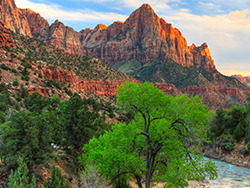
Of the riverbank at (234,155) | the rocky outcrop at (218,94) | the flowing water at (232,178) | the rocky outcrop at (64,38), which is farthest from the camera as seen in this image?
the rocky outcrop at (64,38)

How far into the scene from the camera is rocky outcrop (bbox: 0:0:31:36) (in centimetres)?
13475

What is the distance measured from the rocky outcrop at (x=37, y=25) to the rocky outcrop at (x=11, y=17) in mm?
24638

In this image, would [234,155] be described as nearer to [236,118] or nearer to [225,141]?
[225,141]

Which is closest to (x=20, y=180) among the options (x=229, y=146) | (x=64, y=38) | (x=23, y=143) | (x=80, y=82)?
(x=23, y=143)

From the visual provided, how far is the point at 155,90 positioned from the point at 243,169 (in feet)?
116

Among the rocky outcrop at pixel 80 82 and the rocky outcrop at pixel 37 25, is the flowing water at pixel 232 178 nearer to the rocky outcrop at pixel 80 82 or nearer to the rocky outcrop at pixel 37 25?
the rocky outcrop at pixel 80 82

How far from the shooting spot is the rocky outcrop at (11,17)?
5305 inches

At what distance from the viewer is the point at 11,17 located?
142 meters

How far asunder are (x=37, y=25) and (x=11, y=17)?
155 ft

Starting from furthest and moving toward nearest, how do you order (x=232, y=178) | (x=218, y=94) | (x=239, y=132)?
(x=218, y=94) < (x=239, y=132) < (x=232, y=178)

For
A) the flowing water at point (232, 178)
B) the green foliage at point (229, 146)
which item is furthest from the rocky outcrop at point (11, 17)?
the flowing water at point (232, 178)

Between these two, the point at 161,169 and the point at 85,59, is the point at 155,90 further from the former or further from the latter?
the point at 85,59

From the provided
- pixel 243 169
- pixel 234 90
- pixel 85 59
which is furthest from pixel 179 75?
pixel 243 169

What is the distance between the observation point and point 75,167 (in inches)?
753
